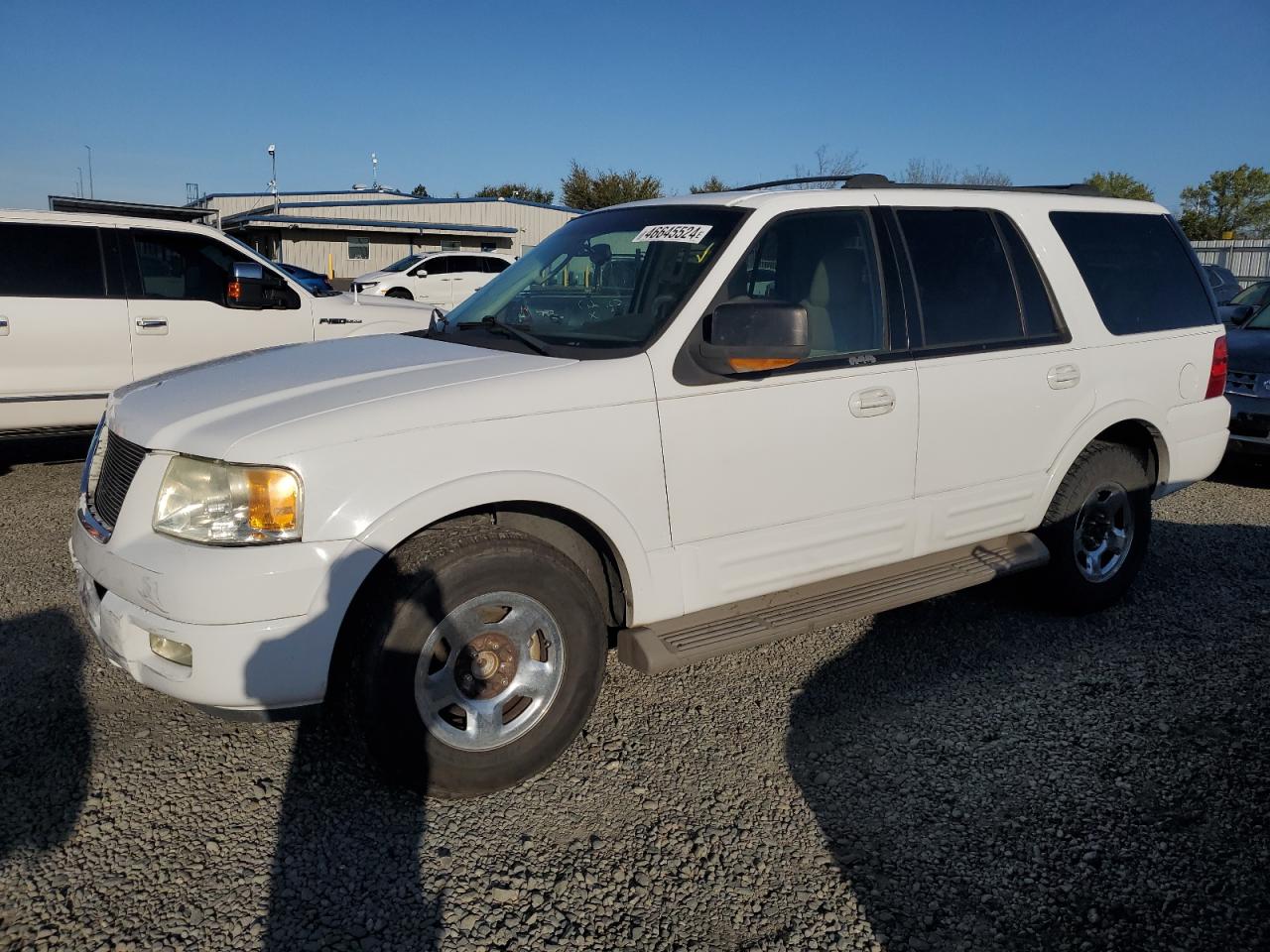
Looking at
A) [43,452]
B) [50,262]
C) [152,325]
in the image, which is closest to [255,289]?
[152,325]

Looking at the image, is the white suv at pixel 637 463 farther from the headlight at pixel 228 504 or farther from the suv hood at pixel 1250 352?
the suv hood at pixel 1250 352

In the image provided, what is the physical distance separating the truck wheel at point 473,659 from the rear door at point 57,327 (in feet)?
16.6

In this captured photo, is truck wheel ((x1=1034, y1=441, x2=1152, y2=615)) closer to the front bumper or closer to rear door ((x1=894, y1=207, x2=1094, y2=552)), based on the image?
rear door ((x1=894, y1=207, x2=1094, y2=552))

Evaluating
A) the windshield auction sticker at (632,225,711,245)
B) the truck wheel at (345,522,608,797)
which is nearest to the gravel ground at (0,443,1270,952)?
the truck wheel at (345,522,608,797)

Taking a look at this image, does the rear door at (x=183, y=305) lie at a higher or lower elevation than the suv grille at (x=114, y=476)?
higher

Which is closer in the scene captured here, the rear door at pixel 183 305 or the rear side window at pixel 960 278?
the rear side window at pixel 960 278

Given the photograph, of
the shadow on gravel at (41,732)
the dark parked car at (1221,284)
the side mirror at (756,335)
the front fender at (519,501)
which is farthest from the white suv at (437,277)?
the front fender at (519,501)

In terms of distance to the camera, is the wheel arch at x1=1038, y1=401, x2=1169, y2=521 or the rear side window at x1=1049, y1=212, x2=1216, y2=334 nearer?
the wheel arch at x1=1038, y1=401, x2=1169, y2=521

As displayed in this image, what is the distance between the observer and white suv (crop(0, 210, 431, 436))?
6578 millimetres

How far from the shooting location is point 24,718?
3523 mm

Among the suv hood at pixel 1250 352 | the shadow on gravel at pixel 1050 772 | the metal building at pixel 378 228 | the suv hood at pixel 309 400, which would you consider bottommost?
the shadow on gravel at pixel 1050 772

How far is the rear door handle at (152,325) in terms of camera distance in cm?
700

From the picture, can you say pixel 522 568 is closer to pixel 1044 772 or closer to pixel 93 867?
pixel 93 867

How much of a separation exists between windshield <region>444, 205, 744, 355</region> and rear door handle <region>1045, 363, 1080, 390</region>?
5.32 feet
